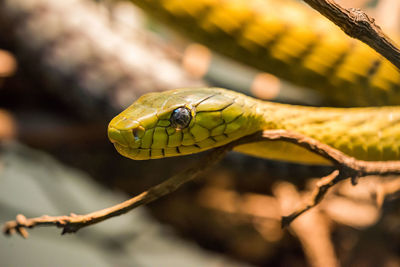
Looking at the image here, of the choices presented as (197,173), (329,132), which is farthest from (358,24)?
(329,132)

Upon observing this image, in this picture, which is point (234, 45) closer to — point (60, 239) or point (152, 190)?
point (152, 190)

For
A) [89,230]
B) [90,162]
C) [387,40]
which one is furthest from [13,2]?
[387,40]

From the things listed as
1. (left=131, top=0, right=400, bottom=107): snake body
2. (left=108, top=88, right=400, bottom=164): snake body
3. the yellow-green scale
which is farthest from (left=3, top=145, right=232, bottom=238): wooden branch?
(left=131, top=0, right=400, bottom=107): snake body

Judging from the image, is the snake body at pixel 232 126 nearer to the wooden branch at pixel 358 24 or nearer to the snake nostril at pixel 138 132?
the snake nostril at pixel 138 132

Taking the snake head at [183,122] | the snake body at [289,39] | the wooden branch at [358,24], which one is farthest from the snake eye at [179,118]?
the snake body at [289,39]

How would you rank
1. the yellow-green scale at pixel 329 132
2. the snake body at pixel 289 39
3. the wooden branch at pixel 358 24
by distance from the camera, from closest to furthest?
the wooden branch at pixel 358 24 < the yellow-green scale at pixel 329 132 < the snake body at pixel 289 39

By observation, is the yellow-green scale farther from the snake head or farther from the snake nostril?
the snake nostril

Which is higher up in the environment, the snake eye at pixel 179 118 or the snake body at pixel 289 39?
the snake body at pixel 289 39
